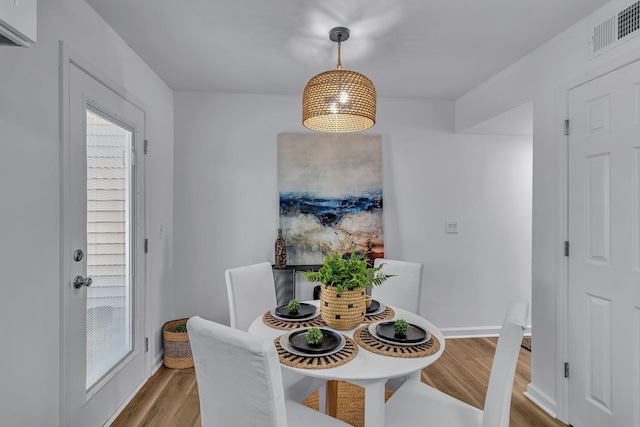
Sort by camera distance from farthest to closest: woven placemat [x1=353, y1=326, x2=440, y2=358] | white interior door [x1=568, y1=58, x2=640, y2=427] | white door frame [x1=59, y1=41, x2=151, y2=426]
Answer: white interior door [x1=568, y1=58, x2=640, y2=427] → white door frame [x1=59, y1=41, x2=151, y2=426] → woven placemat [x1=353, y1=326, x2=440, y2=358]

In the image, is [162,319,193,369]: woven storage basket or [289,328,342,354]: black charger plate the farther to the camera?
[162,319,193,369]: woven storage basket

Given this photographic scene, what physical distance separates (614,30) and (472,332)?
2.72 m

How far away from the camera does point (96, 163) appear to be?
1872 mm

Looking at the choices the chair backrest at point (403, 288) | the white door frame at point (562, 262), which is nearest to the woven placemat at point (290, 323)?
the chair backrest at point (403, 288)

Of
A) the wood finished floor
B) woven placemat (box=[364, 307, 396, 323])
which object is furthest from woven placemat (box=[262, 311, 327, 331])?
the wood finished floor

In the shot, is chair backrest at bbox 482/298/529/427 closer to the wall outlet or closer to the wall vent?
the wall vent

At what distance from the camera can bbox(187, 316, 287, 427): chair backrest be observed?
3.16 ft

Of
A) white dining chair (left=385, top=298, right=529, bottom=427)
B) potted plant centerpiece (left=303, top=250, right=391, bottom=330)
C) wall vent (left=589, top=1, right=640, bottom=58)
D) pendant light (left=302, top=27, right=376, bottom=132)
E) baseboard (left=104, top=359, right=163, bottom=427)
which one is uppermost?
wall vent (left=589, top=1, right=640, bottom=58)

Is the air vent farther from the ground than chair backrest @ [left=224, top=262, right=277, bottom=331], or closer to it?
farther from the ground

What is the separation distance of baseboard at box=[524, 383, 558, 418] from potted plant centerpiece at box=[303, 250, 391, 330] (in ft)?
5.01

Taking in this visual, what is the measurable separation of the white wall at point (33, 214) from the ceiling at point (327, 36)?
0.45 m

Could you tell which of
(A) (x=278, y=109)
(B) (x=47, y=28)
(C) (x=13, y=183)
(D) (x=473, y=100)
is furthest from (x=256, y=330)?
(D) (x=473, y=100)

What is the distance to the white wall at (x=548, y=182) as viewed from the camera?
6.60 feet

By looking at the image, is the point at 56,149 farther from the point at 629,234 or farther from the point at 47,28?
the point at 629,234
